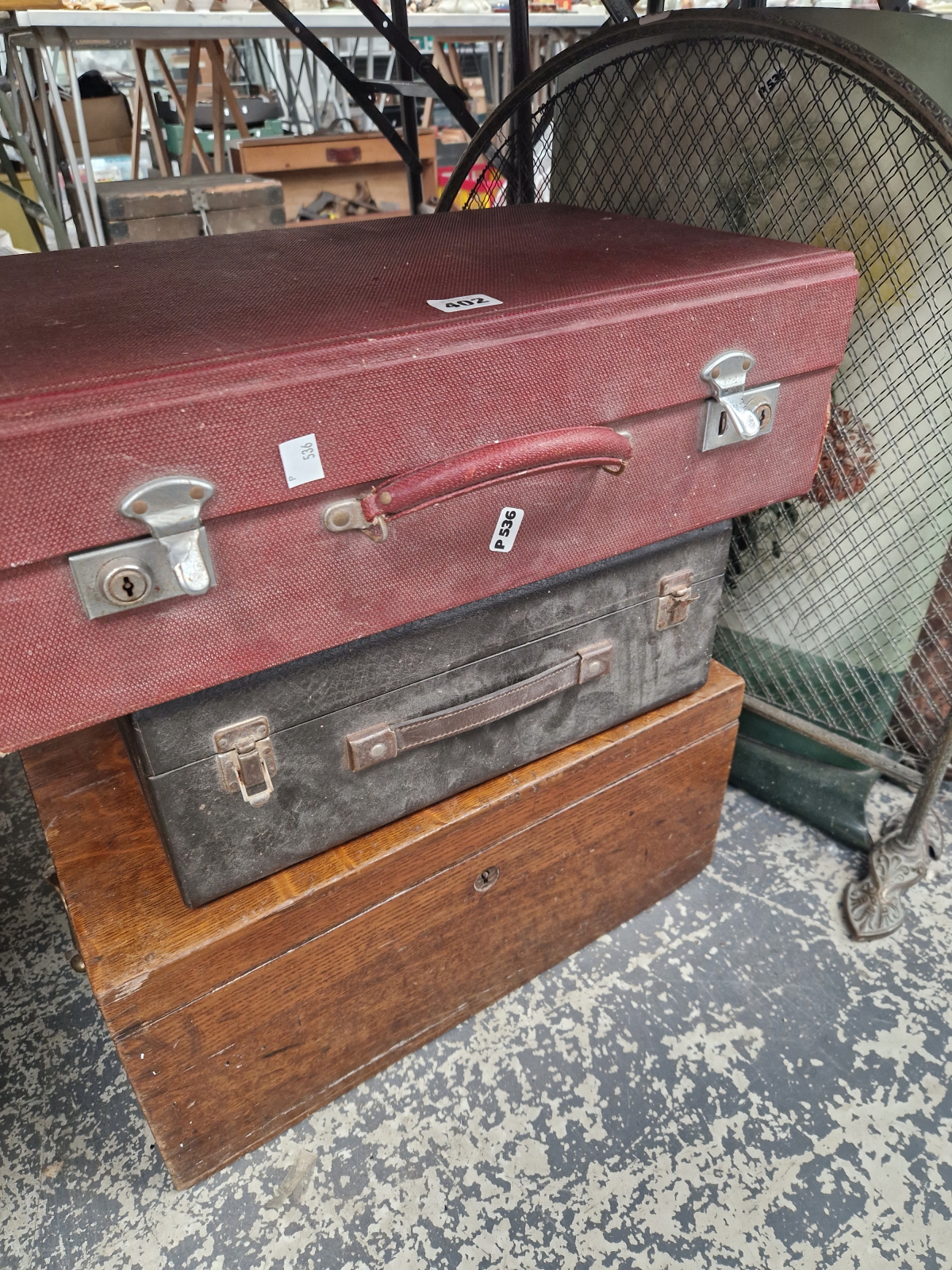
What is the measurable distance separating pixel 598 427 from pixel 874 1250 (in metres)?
0.79

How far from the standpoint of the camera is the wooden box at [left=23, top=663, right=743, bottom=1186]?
741mm

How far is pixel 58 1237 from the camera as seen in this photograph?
2.67ft

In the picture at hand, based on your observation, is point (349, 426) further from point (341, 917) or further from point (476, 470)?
point (341, 917)

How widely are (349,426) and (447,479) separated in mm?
76

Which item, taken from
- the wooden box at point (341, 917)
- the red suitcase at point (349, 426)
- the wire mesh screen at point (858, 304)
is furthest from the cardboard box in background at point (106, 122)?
the wooden box at point (341, 917)

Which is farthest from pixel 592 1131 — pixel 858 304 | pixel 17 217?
pixel 17 217

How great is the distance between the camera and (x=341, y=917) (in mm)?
798

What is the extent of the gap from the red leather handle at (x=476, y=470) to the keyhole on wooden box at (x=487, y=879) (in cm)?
43

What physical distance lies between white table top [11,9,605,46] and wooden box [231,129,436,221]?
18.6 inches

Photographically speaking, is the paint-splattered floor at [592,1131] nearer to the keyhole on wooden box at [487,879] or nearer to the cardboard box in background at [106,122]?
the keyhole on wooden box at [487,879]

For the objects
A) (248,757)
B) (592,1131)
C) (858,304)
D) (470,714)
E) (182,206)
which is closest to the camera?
(248,757)

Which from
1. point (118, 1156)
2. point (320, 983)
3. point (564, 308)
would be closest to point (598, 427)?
point (564, 308)

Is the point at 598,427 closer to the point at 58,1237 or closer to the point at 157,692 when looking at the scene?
the point at 157,692

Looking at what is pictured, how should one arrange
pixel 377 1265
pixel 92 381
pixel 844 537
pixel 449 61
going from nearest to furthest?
pixel 92 381, pixel 377 1265, pixel 844 537, pixel 449 61
